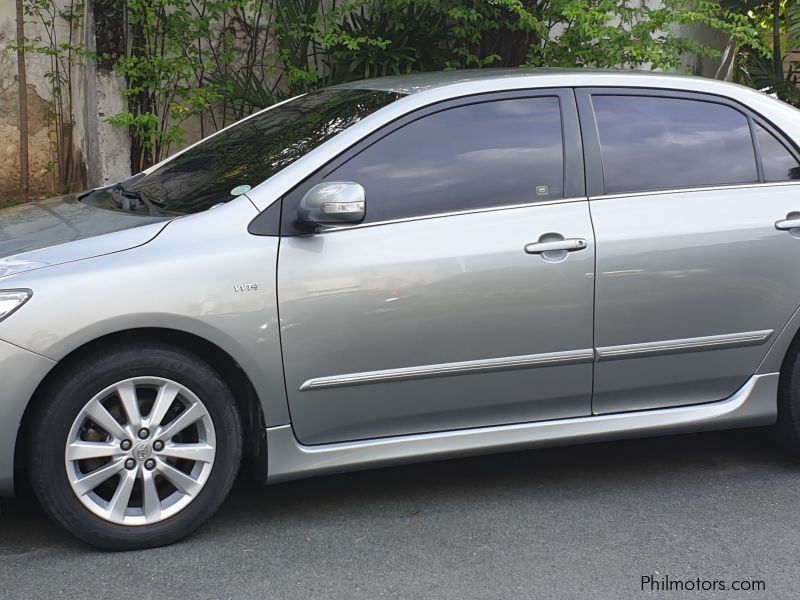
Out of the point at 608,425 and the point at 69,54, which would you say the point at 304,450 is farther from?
the point at 69,54

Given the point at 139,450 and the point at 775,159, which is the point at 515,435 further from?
the point at 775,159

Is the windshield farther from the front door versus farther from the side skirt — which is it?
the side skirt

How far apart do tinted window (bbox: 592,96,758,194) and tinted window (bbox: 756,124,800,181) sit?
5 cm

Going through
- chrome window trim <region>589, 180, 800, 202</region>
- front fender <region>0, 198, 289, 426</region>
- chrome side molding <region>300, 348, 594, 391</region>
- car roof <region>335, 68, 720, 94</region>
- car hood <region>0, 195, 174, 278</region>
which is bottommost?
chrome side molding <region>300, 348, 594, 391</region>

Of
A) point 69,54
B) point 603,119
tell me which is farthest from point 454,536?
point 69,54

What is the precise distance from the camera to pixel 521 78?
166 inches

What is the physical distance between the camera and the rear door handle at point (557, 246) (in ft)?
12.8

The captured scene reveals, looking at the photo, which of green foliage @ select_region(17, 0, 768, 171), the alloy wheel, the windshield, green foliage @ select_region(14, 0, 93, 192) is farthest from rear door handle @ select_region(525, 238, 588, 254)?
green foliage @ select_region(14, 0, 93, 192)

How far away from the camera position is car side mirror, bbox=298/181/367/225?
11.9 feet

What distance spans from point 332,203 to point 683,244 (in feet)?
4.75

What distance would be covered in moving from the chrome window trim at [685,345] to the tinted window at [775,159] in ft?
2.22

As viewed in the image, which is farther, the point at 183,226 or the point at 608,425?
the point at 608,425

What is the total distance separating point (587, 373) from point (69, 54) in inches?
231

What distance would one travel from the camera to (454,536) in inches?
148
